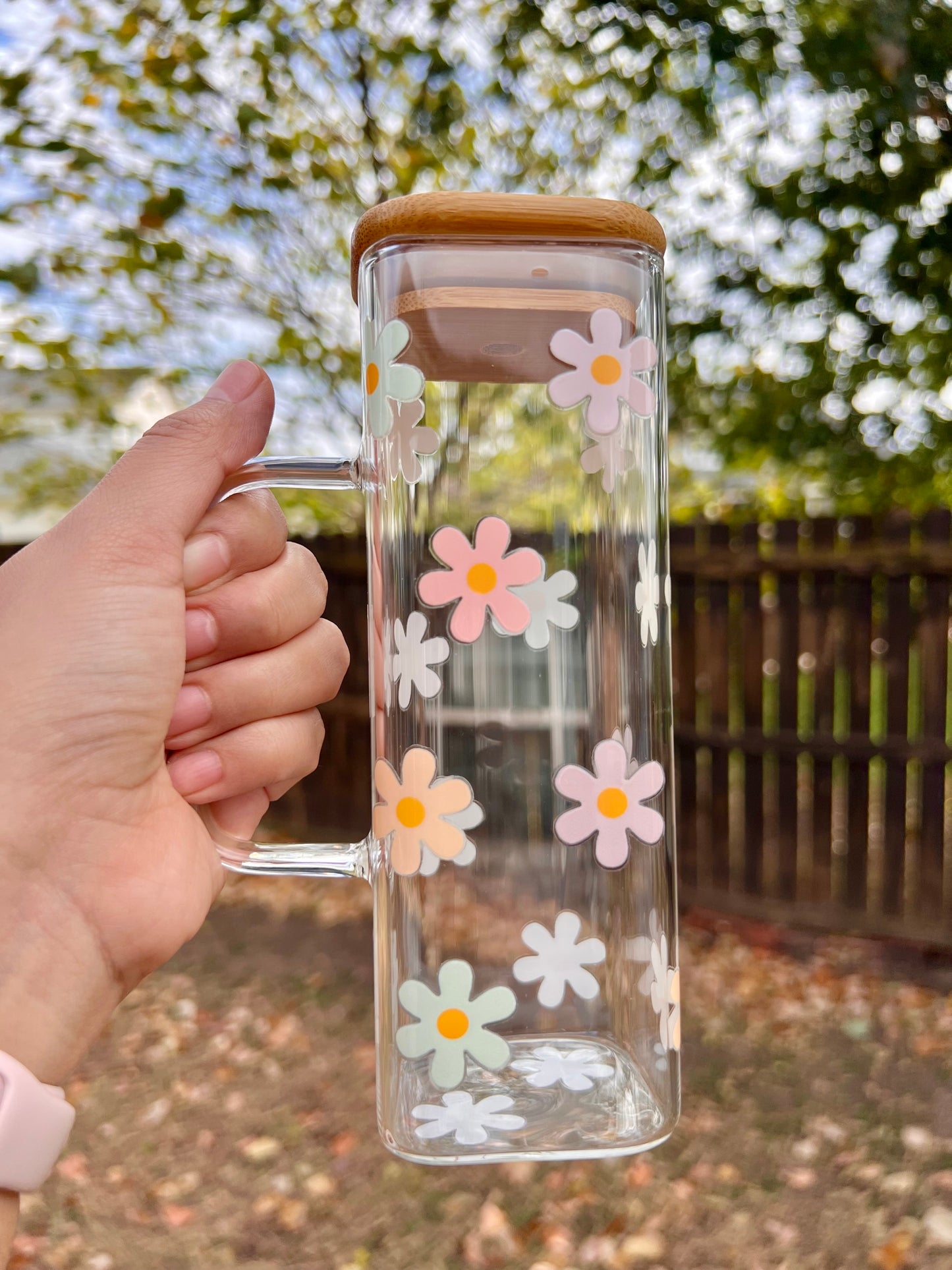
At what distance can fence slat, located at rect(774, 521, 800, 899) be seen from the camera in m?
3.99

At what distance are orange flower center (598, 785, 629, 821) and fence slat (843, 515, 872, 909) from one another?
3.34 meters

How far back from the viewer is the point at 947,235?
3.14 metres

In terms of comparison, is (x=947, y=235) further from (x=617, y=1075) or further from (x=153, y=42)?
(x=617, y=1075)

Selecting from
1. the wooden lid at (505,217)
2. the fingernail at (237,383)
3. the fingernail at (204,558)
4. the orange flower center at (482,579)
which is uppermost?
the wooden lid at (505,217)

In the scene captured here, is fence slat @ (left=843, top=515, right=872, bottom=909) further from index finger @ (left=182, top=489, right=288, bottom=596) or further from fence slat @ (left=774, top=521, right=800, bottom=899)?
index finger @ (left=182, top=489, right=288, bottom=596)

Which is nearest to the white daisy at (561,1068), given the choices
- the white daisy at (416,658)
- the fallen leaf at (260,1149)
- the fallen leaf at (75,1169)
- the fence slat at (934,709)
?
the white daisy at (416,658)

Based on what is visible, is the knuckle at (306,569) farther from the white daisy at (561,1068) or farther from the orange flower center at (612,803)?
the white daisy at (561,1068)

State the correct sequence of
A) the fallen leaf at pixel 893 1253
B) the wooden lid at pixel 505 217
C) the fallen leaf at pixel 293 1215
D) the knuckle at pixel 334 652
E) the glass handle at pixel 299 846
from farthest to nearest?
the fallen leaf at pixel 293 1215, the fallen leaf at pixel 893 1253, the knuckle at pixel 334 652, the glass handle at pixel 299 846, the wooden lid at pixel 505 217

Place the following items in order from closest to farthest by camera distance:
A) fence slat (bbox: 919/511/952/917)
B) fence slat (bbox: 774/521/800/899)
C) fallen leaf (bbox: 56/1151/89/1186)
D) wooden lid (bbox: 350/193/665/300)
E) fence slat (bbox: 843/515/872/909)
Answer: wooden lid (bbox: 350/193/665/300) < fallen leaf (bbox: 56/1151/89/1186) < fence slat (bbox: 919/511/952/917) < fence slat (bbox: 843/515/872/909) < fence slat (bbox: 774/521/800/899)

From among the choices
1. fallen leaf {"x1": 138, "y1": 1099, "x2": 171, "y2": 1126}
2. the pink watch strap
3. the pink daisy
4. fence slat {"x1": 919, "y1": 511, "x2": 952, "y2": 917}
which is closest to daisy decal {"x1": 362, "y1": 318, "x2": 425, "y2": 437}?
the pink daisy

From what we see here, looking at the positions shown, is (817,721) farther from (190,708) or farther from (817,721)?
(190,708)

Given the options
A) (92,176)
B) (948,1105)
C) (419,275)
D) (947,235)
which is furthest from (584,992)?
(92,176)

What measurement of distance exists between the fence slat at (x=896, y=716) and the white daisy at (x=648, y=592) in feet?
10.8

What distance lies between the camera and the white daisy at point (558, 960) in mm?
822
